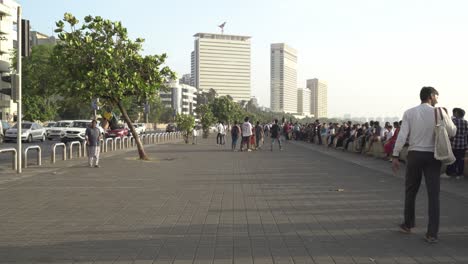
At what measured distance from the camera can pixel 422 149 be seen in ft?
21.4

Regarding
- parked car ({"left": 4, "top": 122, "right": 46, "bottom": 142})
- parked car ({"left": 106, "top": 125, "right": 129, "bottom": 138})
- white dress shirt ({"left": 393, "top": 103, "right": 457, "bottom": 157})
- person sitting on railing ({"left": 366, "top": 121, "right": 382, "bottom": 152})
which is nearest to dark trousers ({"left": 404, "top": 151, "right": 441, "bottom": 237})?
white dress shirt ({"left": 393, "top": 103, "right": 457, "bottom": 157})

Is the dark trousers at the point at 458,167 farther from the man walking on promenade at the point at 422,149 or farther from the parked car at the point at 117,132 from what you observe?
the parked car at the point at 117,132

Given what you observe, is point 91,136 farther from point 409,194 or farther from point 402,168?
point 409,194

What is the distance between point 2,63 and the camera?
1268 cm

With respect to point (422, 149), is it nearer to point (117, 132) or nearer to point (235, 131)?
point (235, 131)

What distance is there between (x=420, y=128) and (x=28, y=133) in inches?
1226

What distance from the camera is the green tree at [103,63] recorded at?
57.4 feet

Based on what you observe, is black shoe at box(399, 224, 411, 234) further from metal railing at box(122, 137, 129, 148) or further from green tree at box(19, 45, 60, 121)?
green tree at box(19, 45, 60, 121)

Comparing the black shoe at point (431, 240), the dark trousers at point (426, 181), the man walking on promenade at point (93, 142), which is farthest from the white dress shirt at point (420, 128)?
the man walking on promenade at point (93, 142)

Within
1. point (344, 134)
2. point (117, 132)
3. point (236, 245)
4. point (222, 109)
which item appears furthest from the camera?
point (222, 109)

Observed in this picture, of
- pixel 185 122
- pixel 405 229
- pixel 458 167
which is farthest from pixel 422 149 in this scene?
pixel 185 122

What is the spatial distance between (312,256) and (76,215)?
4.14 meters

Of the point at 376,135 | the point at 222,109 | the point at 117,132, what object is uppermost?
the point at 222,109

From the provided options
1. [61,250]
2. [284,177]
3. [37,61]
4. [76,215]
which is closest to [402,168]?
[284,177]
